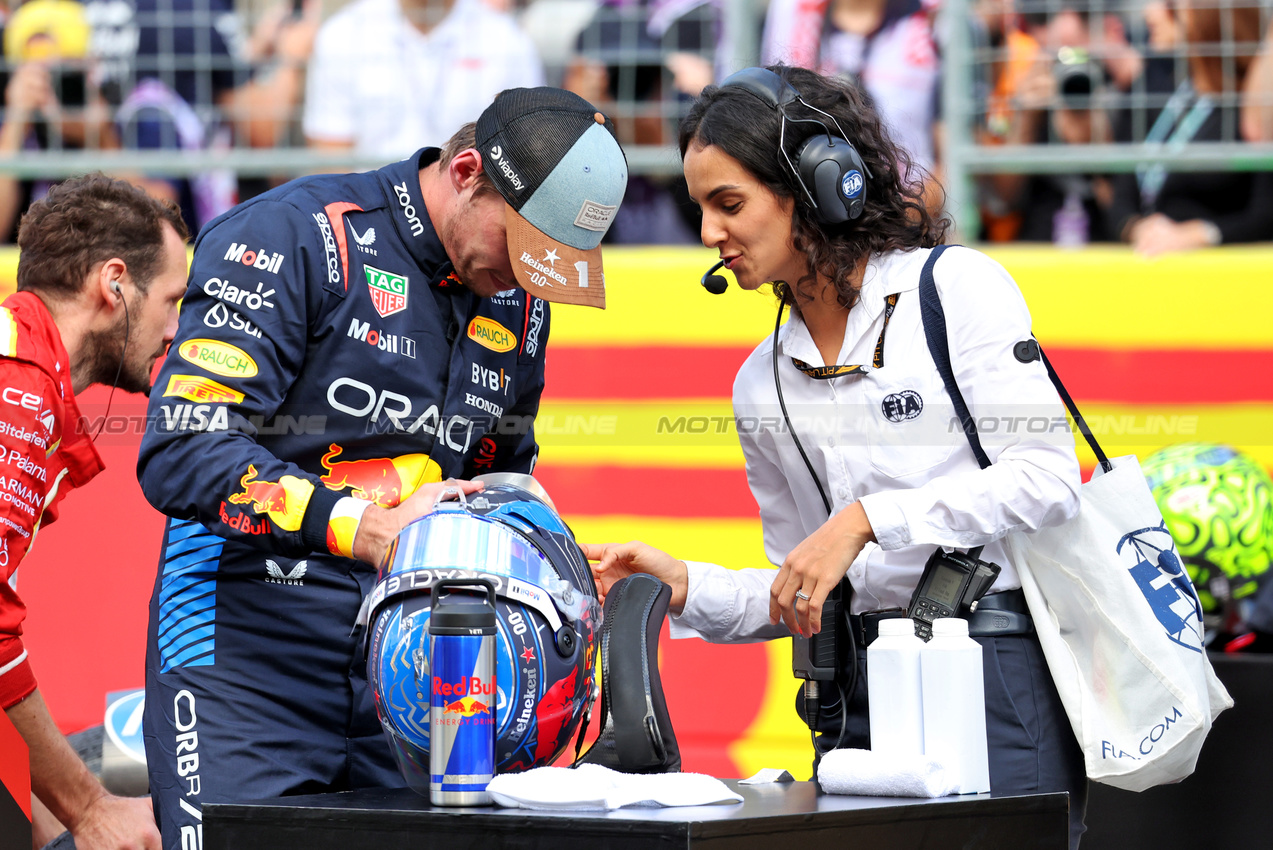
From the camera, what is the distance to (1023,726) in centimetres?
234

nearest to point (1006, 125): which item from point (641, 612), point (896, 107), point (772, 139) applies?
point (896, 107)

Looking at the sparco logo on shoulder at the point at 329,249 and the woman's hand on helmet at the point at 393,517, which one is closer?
the woman's hand on helmet at the point at 393,517

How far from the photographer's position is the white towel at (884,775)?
1.91 meters

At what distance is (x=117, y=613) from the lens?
433 centimetres

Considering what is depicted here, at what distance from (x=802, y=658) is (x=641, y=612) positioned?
45 cm

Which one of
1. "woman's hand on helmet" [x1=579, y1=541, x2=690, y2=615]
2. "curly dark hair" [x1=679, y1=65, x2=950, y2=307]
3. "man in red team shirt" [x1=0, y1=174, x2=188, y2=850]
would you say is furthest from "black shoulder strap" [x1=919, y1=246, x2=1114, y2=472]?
"man in red team shirt" [x1=0, y1=174, x2=188, y2=850]

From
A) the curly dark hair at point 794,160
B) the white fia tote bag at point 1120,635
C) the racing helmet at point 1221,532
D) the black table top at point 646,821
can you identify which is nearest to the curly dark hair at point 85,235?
the curly dark hair at point 794,160

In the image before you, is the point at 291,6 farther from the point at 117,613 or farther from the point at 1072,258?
the point at 1072,258

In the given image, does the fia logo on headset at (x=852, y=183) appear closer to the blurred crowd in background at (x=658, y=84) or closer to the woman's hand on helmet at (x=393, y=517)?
the woman's hand on helmet at (x=393, y=517)

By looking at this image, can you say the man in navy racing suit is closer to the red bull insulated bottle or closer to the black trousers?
the red bull insulated bottle

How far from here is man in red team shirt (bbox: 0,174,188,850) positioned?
2.80 meters

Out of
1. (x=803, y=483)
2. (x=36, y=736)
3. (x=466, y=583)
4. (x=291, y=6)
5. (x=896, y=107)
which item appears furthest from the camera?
(x=291, y=6)

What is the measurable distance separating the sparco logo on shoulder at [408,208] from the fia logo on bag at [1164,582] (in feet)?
4.69

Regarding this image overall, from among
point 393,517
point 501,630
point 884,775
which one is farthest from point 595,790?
point 393,517
